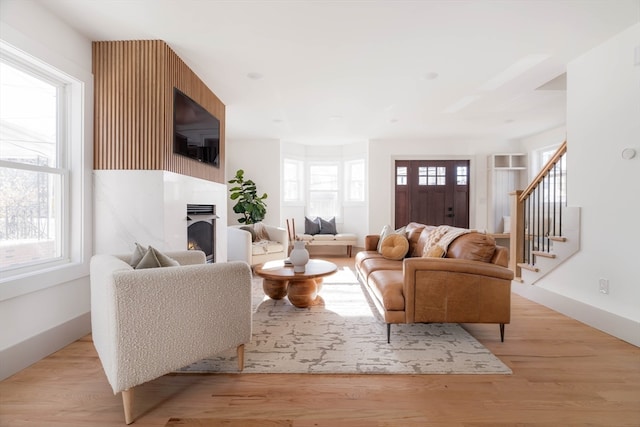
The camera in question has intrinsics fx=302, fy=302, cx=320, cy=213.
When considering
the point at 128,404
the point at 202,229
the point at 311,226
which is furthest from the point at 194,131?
the point at 311,226

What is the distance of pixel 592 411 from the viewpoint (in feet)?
5.38

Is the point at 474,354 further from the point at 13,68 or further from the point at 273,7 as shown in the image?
the point at 13,68

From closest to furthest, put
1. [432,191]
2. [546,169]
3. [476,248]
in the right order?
[476,248] → [546,169] → [432,191]

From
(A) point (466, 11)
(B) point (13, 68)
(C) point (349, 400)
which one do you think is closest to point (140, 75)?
(B) point (13, 68)

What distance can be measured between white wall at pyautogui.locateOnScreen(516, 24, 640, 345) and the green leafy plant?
4803 mm

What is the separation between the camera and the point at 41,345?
2.21 metres

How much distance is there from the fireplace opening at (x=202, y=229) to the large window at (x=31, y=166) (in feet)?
3.61

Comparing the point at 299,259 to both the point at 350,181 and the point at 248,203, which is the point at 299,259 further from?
the point at 350,181

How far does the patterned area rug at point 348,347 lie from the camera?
2.03 metres

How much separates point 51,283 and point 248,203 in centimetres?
382

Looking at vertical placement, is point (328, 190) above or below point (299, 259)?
above

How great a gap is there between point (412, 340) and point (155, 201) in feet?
8.40

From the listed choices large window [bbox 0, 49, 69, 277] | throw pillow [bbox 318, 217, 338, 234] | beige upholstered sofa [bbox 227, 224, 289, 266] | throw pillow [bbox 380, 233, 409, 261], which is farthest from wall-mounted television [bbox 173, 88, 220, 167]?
throw pillow [bbox 318, 217, 338, 234]

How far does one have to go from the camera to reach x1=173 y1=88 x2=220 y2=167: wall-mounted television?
310 centimetres
